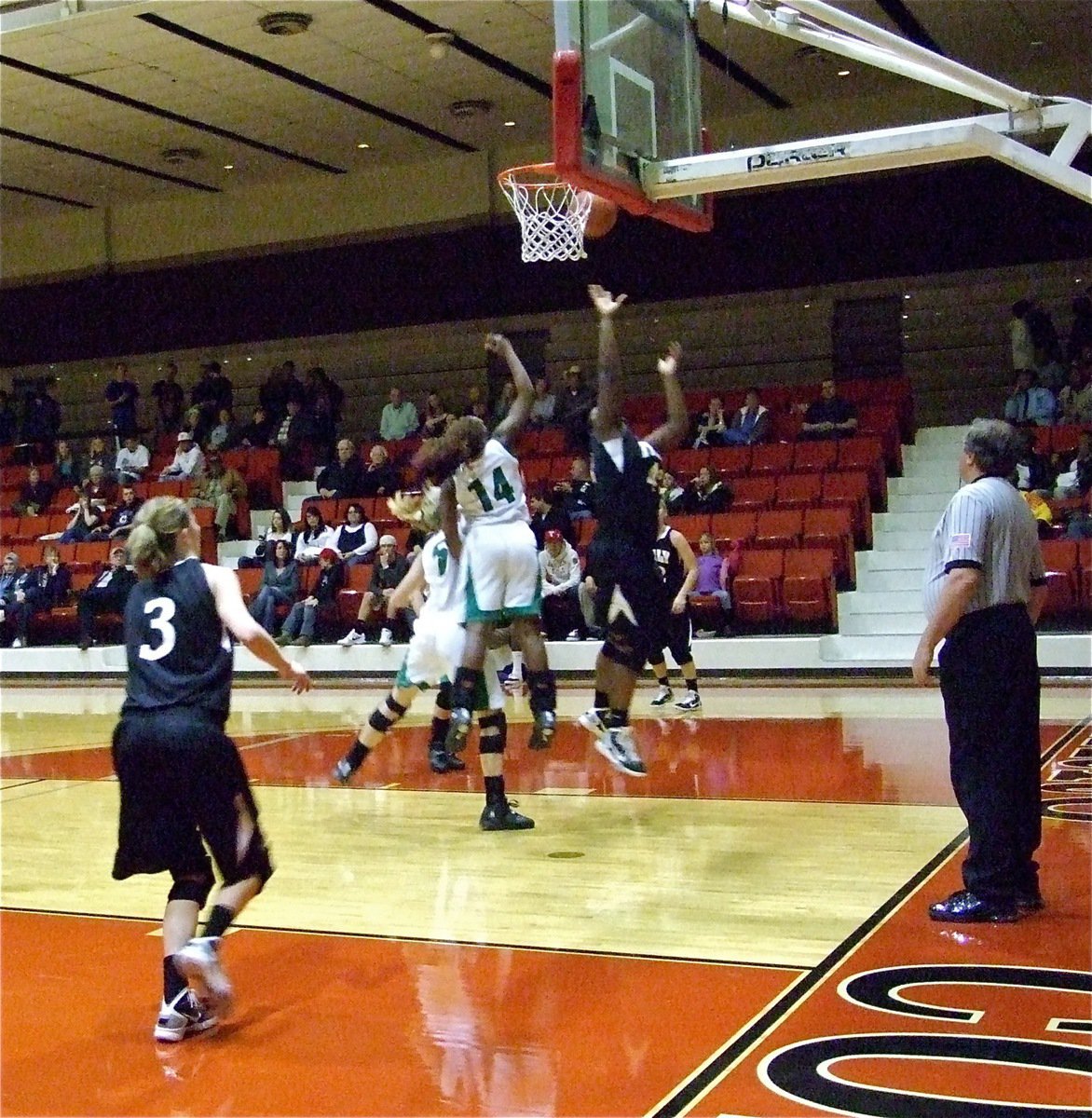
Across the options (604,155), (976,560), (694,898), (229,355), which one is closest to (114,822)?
(694,898)

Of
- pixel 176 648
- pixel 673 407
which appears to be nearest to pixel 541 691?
pixel 673 407

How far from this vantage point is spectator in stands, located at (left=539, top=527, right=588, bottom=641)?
14.0m

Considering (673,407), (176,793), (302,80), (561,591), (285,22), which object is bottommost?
(176,793)

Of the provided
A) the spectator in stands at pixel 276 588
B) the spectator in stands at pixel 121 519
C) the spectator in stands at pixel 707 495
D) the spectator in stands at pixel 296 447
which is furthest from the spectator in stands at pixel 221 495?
the spectator in stands at pixel 707 495

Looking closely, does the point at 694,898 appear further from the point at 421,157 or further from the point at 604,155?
the point at 421,157

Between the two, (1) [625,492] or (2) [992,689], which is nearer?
(2) [992,689]

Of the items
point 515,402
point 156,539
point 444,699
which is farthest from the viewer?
point 444,699

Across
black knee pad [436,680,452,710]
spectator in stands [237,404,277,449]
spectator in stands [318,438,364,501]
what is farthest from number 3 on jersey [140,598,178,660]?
spectator in stands [237,404,277,449]

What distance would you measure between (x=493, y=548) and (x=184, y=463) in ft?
42.9

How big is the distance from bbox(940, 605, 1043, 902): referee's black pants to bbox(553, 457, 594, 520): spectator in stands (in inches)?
395

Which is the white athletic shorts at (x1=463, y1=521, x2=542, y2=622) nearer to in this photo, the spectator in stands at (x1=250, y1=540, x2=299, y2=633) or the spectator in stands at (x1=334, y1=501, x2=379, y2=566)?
the spectator in stands at (x1=334, y1=501, x2=379, y2=566)

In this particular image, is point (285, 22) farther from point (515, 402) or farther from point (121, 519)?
point (515, 402)

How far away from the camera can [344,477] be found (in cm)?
1727

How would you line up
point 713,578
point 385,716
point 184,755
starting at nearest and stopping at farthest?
point 184,755
point 385,716
point 713,578
